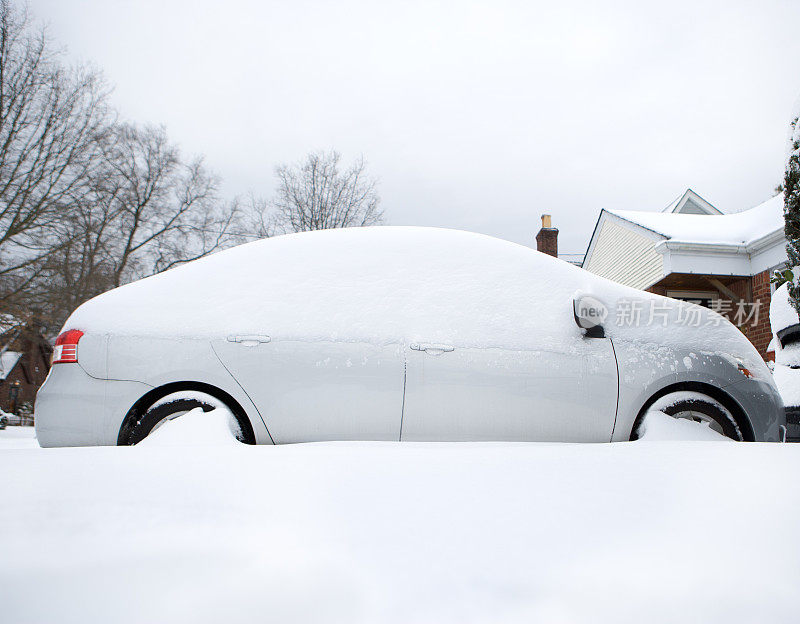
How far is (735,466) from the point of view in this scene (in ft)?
4.14

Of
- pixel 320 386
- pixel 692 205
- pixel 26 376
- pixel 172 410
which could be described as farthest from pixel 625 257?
pixel 26 376

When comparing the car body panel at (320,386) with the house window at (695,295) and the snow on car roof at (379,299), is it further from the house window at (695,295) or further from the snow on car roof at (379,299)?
the house window at (695,295)

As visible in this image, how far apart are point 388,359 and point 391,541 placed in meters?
1.59

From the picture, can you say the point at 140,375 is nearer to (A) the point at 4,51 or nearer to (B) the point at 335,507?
(B) the point at 335,507

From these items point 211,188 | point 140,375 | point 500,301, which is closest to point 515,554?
point 500,301

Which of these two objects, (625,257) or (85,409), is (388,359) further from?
(625,257)

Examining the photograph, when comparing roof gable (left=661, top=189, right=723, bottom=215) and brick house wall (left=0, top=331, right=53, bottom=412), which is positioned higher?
roof gable (left=661, top=189, right=723, bottom=215)

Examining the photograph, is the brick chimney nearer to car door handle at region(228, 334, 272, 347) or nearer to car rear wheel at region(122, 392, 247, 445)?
car door handle at region(228, 334, 272, 347)

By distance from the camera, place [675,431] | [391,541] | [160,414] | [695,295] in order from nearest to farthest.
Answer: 1. [391,541]
2. [675,431]
3. [160,414]
4. [695,295]

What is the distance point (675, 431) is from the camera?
215 cm

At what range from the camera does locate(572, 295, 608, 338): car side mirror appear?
262 cm

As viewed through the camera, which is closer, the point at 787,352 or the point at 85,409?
the point at 85,409

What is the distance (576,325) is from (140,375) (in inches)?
87.0

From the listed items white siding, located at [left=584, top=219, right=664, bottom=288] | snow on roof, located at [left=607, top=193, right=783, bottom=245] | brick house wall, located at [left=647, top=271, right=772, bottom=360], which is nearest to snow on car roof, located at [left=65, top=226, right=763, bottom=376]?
brick house wall, located at [left=647, top=271, right=772, bottom=360]
